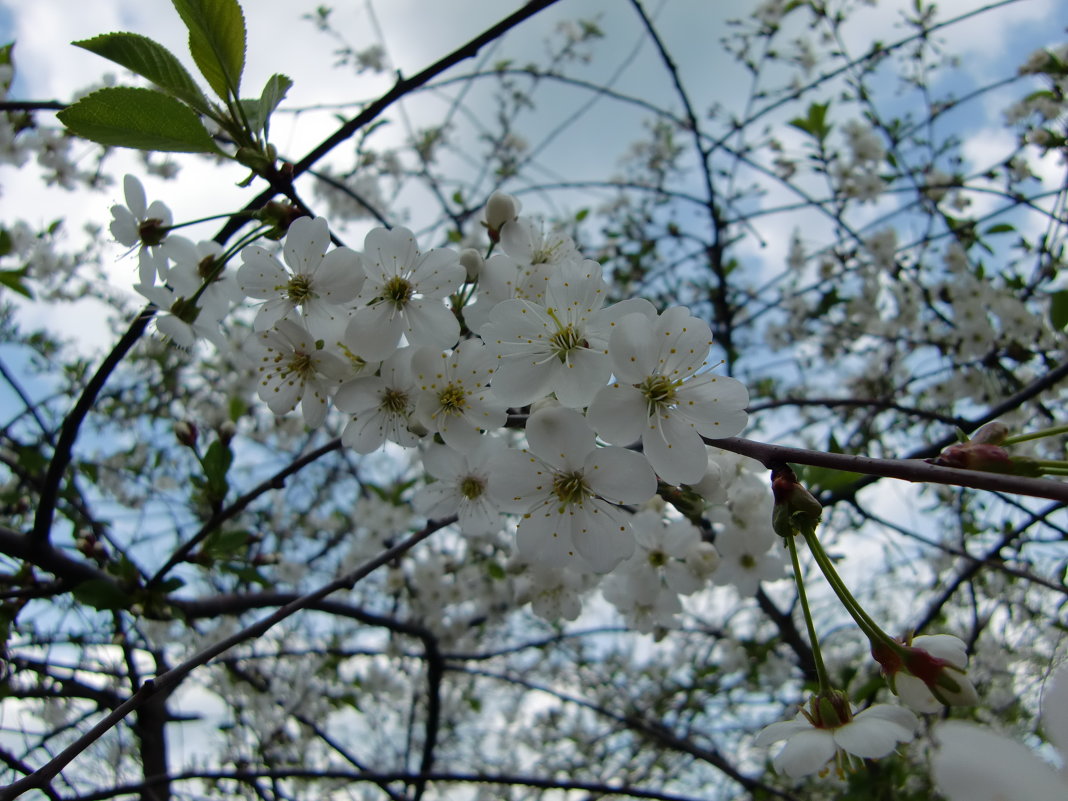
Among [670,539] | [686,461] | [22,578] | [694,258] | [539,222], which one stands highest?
[694,258]

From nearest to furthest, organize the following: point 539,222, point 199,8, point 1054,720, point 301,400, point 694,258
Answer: point 1054,720 → point 199,8 → point 301,400 → point 539,222 → point 694,258

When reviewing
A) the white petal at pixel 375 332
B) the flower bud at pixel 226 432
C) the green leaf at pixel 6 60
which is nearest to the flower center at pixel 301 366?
the white petal at pixel 375 332

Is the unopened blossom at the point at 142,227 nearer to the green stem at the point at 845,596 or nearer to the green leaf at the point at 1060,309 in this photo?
the green stem at the point at 845,596

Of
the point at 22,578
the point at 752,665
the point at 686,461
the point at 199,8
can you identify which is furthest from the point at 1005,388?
the point at 22,578

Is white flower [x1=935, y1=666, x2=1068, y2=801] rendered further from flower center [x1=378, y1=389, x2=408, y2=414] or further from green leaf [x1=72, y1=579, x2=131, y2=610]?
green leaf [x1=72, y1=579, x2=131, y2=610]

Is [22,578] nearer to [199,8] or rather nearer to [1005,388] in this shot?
[199,8]

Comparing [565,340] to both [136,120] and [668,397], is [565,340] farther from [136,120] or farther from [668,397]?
[136,120]
